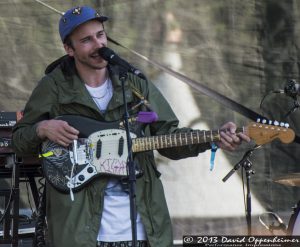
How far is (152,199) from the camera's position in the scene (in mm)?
3699

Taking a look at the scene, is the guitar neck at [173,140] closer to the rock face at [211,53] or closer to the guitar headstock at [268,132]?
the guitar headstock at [268,132]

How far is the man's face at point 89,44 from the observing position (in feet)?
12.5

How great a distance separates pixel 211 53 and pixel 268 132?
2.81 m

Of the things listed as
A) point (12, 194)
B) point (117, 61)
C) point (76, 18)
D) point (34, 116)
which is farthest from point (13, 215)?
point (117, 61)

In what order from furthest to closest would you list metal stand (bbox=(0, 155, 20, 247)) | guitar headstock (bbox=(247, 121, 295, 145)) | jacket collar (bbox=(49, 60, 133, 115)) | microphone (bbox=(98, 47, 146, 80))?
1. metal stand (bbox=(0, 155, 20, 247))
2. jacket collar (bbox=(49, 60, 133, 115))
3. guitar headstock (bbox=(247, 121, 295, 145))
4. microphone (bbox=(98, 47, 146, 80))

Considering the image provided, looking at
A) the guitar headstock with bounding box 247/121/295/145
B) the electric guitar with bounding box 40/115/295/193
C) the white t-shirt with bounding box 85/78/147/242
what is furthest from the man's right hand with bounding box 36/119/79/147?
the guitar headstock with bounding box 247/121/295/145

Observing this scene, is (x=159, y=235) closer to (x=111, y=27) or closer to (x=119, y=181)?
(x=119, y=181)

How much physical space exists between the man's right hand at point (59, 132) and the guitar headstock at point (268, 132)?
0.92 meters

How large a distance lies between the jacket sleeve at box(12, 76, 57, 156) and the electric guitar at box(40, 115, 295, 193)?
0.29 ft

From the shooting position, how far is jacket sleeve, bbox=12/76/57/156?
3824 millimetres

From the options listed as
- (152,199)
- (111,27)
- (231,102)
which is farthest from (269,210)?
(152,199)

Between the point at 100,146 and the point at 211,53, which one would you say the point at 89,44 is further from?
the point at 211,53

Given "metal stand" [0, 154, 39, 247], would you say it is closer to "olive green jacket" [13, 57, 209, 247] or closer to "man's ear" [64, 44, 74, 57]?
"olive green jacket" [13, 57, 209, 247]

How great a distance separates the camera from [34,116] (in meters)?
3.86
